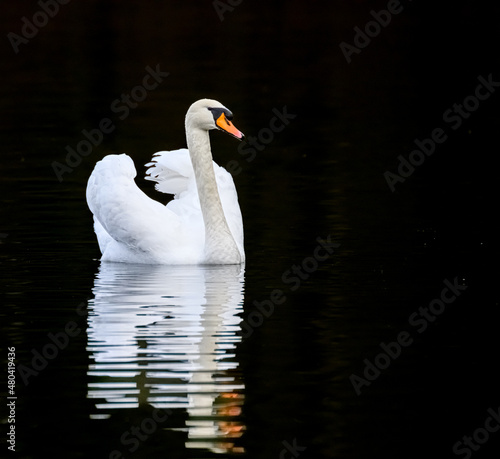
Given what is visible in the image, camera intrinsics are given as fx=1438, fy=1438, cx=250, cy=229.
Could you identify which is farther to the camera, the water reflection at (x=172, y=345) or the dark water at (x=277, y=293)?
the water reflection at (x=172, y=345)

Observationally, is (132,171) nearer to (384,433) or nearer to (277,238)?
(277,238)

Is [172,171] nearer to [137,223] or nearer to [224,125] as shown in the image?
[224,125]

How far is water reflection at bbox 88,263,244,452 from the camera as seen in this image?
9.45m

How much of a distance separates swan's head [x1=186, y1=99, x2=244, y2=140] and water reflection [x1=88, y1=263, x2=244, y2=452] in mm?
1485

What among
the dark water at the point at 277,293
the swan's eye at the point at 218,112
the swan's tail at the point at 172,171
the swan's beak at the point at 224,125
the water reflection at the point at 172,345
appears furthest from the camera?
the swan's tail at the point at 172,171

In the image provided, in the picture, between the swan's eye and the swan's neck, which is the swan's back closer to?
the swan's neck

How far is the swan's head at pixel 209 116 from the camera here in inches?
579

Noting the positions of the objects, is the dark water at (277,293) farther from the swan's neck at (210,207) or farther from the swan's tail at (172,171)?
the swan's tail at (172,171)

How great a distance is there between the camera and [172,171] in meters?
15.9

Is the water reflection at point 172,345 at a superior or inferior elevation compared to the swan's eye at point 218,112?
inferior

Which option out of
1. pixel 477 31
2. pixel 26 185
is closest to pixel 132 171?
pixel 26 185

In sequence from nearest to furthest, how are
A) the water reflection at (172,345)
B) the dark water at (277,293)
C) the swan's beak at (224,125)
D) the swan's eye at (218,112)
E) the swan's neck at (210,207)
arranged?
the dark water at (277,293) < the water reflection at (172,345) < the swan's neck at (210,207) < the swan's beak at (224,125) < the swan's eye at (218,112)

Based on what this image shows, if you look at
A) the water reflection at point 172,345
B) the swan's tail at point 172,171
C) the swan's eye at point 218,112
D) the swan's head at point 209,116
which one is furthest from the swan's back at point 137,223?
the swan's eye at point 218,112

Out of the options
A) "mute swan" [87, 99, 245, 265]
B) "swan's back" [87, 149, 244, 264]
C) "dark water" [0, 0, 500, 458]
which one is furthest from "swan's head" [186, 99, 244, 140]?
"dark water" [0, 0, 500, 458]
